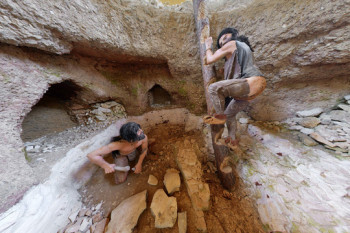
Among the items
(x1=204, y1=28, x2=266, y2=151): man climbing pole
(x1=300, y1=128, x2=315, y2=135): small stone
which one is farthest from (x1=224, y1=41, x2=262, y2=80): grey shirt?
(x1=300, y1=128, x2=315, y2=135): small stone

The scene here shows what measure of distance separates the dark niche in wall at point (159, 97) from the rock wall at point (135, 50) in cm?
72

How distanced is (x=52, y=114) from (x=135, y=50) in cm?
231

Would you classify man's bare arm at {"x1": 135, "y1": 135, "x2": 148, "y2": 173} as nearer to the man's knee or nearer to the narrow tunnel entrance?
the man's knee

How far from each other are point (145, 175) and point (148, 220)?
74 cm

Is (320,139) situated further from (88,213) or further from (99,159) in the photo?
(88,213)

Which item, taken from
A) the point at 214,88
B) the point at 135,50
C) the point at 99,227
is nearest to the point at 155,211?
the point at 99,227

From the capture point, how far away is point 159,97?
3.50 m

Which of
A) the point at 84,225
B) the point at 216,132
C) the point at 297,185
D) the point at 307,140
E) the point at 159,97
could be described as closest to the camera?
the point at 297,185

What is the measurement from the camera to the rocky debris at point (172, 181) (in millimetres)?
1786

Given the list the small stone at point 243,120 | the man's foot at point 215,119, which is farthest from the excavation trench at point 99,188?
the man's foot at point 215,119

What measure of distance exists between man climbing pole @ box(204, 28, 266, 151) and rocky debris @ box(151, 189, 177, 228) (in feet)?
4.40

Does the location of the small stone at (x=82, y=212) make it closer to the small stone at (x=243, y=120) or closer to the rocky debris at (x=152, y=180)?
the rocky debris at (x=152, y=180)

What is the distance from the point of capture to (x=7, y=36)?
1.21m

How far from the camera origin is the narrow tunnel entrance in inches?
78.1
